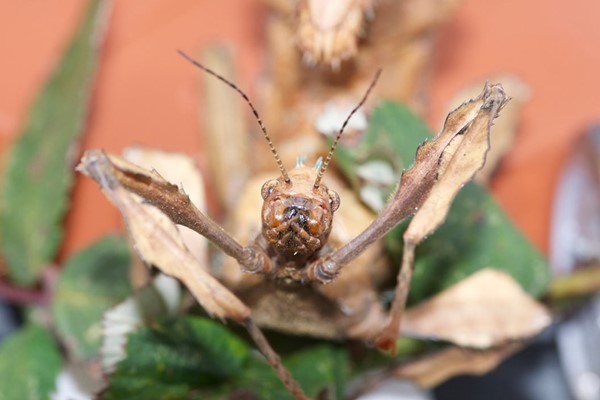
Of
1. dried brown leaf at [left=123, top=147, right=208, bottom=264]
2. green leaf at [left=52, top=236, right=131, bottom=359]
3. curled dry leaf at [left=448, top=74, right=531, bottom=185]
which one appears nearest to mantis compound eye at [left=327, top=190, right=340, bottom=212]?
dried brown leaf at [left=123, top=147, right=208, bottom=264]

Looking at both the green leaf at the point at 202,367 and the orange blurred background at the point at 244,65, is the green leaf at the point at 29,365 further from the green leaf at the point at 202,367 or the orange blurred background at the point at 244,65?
the orange blurred background at the point at 244,65

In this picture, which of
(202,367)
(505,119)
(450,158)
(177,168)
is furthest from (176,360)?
(505,119)

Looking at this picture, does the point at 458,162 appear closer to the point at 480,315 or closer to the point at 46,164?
the point at 480,315

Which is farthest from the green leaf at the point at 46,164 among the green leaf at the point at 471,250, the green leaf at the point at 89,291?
the green leaf at the point at 471,250

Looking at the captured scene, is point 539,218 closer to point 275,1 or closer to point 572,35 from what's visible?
point 572,35

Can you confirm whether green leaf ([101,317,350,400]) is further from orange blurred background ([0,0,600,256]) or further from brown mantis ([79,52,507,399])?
orange blurred background ([0,0,600,256])

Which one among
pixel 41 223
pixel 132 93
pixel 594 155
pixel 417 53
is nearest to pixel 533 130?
pixel 594 155

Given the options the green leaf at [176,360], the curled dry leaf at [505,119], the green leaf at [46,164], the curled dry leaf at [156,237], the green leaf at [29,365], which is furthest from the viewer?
the curled dry leaf at [505,119]
